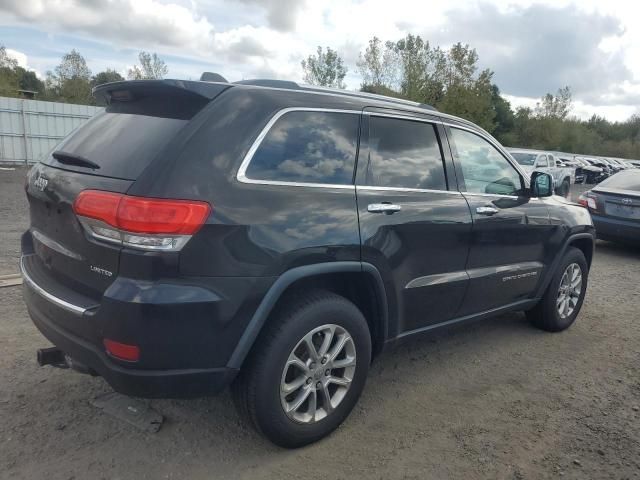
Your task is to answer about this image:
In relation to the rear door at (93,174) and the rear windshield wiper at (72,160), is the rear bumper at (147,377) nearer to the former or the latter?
the rear door at (93,174)

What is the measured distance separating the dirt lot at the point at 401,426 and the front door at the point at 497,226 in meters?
0.59

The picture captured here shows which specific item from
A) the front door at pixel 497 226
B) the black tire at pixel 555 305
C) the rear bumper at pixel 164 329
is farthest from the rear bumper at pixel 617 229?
the rear bumper at pixel 164 329

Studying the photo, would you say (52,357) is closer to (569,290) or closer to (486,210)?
(486,210)

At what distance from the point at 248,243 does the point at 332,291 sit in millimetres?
746

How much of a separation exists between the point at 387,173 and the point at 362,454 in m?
1.61

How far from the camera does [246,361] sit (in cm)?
268

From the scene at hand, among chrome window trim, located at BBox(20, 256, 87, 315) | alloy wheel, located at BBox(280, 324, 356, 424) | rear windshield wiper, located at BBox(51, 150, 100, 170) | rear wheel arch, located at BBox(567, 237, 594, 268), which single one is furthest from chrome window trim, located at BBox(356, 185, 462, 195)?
rear wheel arch, located at BBox(567, 237, 594, 268)

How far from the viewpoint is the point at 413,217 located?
3277 mm

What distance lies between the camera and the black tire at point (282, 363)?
8.68 feet

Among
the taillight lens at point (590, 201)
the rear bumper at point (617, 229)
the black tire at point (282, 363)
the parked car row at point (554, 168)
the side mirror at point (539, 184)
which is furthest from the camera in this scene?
the parked car row at point (554, 168)

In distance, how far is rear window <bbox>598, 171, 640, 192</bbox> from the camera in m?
9.00

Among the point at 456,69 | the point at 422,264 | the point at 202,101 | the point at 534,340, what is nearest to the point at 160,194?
the point at 202,101

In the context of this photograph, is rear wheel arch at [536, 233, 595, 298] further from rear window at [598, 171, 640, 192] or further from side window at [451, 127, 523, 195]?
rear window at [598, 171, 640, 192]

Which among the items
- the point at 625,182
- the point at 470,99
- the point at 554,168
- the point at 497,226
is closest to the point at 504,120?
the point at 470,99
